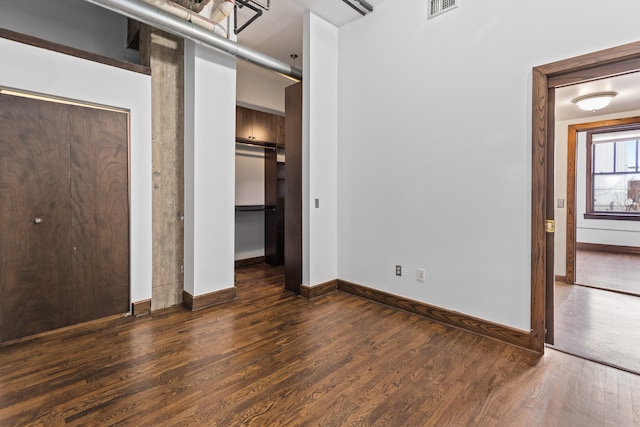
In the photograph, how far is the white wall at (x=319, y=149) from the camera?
3.66 m

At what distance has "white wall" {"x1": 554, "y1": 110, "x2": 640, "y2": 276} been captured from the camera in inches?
168

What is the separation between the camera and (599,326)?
286cm

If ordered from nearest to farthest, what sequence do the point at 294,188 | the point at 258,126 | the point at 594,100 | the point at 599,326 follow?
the point at 599,326 < the point at 594,100 < the point at 294,188 < the point at 258,126

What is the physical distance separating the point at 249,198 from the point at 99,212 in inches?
107

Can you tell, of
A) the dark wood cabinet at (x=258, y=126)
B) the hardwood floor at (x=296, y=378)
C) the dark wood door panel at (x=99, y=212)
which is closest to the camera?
the hardwood floor at (x=296, y=378)

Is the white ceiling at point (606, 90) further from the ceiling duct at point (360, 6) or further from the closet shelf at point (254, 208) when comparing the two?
the closet shelf at point (254, 208)

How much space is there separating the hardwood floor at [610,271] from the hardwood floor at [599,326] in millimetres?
310

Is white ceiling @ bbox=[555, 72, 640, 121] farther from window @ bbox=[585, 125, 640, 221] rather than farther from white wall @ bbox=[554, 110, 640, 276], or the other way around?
window @ bbox=[585, 125, 640, 221]

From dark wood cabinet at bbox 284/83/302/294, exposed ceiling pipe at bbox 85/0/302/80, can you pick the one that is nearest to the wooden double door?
exposed ceiling pipe at bbox 85/0/302/80

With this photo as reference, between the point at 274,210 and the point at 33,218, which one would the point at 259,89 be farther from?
the point at 33,218

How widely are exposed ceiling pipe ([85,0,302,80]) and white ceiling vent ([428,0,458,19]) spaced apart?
174 cm

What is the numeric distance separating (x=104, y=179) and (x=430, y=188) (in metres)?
3.18

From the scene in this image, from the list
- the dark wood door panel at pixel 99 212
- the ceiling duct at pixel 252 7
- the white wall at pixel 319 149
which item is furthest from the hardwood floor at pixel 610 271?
the dark wood door panel at pixel 99 212

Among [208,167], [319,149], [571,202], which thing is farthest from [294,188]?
[571,202]
